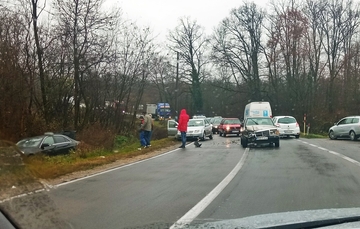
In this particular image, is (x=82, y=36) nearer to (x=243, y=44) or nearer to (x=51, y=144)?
(x=51, y=144)

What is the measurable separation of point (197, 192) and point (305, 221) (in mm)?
6448

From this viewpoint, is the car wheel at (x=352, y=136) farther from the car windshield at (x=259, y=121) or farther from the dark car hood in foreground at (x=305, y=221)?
the dark car hood in foreground at (x=305, y=221)

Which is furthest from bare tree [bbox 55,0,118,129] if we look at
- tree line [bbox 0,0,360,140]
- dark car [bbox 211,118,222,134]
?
dark car [bbox 211,118,222,134]

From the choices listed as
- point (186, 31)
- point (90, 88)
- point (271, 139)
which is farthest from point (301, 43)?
point (271, 139)

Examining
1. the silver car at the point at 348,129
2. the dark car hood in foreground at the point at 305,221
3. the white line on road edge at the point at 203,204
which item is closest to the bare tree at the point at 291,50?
the silver car at the point at 348,129

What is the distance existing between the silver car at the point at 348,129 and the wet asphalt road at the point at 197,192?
49.2 feet

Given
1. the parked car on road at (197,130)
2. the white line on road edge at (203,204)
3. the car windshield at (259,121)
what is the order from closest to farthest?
the white line on road edge at (203,204) < the car windshield at (259,121) < the parked car on road at (197,130)

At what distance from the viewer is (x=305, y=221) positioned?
12.3ft

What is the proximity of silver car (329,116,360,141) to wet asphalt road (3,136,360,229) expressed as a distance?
49.2ft

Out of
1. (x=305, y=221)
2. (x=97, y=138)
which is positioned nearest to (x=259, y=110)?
(x=97, y=138)

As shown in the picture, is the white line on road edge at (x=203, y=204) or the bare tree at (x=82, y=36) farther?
the bare tree at (x=82, y=36)

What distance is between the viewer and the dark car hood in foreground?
361cm

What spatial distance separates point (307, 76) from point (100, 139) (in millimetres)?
36093

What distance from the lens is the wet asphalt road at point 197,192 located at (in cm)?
767
